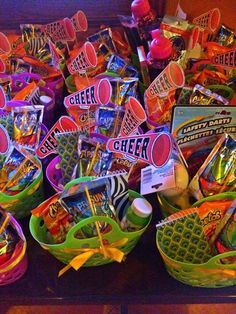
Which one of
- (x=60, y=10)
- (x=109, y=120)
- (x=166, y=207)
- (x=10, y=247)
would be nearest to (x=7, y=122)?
(x=109, y=120)

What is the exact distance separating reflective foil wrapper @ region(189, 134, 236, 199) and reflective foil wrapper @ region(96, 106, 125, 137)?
0.95 ft

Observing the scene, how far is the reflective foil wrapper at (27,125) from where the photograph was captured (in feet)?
3.45

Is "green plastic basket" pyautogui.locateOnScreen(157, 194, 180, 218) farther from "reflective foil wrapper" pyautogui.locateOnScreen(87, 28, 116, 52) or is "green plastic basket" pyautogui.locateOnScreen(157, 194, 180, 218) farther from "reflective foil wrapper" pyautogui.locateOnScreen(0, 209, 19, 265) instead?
"reflective foil wrapper" pyautogui.locateOnScreen(87, 28, 116, 52)

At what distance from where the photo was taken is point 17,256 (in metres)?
0.82

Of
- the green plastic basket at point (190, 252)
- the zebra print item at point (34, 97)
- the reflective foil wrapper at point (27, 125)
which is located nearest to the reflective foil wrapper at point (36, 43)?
the zebra print item at point (34, 97)

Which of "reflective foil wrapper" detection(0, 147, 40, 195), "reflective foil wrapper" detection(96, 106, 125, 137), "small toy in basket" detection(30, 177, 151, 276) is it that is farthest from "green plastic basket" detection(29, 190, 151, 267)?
"reflective foil wrapper" detection(96, 106, 125, 137)

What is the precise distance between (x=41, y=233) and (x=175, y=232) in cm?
29

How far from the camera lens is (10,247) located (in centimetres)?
82

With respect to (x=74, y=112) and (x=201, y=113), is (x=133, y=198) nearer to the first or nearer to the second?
(x=201, y=113)

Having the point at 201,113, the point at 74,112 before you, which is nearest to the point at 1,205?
the point at 74,112

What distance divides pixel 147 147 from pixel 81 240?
0.82 feet

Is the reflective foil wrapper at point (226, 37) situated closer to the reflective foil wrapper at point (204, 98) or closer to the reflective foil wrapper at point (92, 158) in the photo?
the reflective foil wrapper at point (204, 98)

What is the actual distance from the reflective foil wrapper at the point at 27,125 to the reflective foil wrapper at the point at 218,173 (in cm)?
44

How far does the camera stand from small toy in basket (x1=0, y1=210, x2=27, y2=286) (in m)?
0.81
